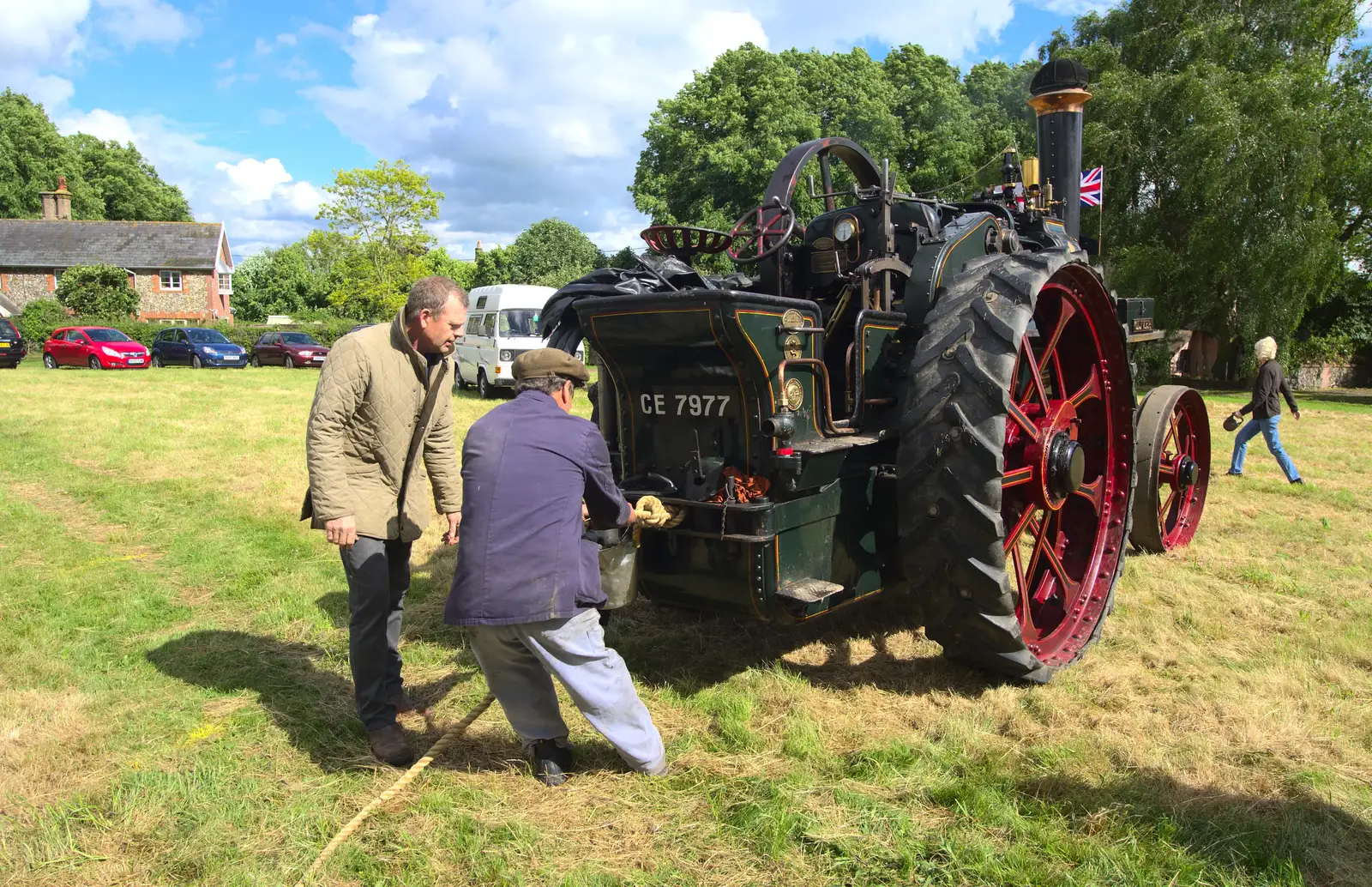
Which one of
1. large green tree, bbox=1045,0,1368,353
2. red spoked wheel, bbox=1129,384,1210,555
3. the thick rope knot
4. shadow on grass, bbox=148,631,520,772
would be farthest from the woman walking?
large green tree, bbox=1045,0,1368,353

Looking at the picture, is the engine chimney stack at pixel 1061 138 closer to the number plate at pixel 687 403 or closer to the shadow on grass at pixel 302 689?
the number plate at pixel 687 403

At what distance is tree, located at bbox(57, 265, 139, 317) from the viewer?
37.1m

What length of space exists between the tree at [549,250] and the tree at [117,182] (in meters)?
23.0

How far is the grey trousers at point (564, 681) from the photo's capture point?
3.21 m

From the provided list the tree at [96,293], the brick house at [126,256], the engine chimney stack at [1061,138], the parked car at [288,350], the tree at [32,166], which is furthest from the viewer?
the tree at [32,166]

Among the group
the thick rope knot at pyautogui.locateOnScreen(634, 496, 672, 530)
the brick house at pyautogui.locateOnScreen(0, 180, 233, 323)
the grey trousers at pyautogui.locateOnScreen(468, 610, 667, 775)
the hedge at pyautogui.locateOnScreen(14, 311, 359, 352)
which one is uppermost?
the brick house at pyautogui.locateOnScreen(0, 180, 233, 323)

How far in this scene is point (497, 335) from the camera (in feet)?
60.2

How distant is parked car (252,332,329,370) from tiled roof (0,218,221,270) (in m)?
22.2

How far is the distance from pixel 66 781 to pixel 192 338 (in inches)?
1120

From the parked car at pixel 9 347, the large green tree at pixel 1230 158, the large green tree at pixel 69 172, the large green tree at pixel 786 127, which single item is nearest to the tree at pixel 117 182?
the large green tree at pixel 69 172

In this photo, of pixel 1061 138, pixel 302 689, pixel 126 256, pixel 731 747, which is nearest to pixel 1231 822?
pixel 731 747

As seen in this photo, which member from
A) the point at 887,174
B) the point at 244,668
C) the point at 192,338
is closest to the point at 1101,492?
the point at 887,174

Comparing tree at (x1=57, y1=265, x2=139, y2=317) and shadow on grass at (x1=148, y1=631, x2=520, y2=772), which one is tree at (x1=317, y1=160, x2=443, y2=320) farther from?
shadow on grass at (x1=148, y1=631, x2=520, y2=772)

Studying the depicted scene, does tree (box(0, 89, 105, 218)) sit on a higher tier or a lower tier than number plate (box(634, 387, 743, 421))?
higher
